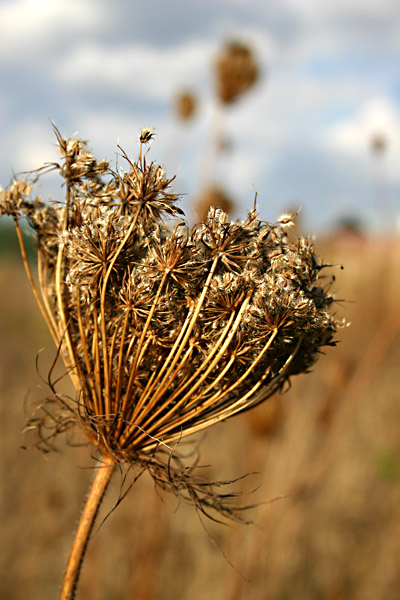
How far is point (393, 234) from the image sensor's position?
26.2 ft

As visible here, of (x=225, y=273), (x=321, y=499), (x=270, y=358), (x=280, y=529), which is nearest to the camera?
(x=225, y=273)

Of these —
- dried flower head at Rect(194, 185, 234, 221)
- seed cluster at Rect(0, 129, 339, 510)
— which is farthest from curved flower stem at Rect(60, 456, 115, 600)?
dried flower head at Rect(194, 185, 234, 221)

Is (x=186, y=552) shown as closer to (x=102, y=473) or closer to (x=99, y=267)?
(x=102, y=473)

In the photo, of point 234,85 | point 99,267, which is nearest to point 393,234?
point 234,85

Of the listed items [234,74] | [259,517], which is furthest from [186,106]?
[259,517]

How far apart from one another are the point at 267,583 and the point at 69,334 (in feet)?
20.5

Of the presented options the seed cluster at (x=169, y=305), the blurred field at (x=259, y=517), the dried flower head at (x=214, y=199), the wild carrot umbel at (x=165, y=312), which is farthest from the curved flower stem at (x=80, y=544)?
the dried flower head at (x=214, y=199)

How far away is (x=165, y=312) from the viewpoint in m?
2.03

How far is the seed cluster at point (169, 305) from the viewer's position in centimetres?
200

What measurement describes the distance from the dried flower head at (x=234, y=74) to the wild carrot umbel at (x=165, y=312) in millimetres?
4955

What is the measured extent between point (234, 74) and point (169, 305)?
5.55 meters

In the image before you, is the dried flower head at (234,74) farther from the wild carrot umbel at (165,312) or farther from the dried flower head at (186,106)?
the wild carrot umbel at (165,312)

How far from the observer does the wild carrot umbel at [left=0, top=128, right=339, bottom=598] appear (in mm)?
2004

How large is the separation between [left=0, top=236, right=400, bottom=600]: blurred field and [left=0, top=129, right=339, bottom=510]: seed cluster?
2899 mm
